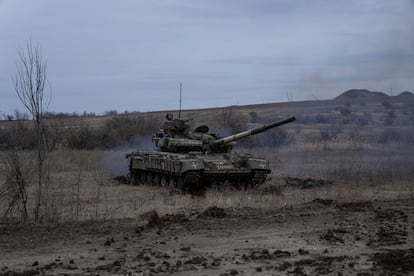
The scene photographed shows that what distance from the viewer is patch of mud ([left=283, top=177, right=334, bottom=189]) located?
17.9 metres

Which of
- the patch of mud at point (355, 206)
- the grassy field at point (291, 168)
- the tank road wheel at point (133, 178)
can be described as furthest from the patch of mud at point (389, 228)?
the tank road wheel at point (133, 178)

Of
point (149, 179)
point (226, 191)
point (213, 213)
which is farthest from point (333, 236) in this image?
point (149, 179)

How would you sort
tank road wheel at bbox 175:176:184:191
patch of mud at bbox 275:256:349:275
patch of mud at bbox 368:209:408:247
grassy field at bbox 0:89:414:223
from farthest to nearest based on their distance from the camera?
tank road wheel at bbox 175:176:184:191
grassy field at bbox 0:89:414:223
patch of mud at bbox 368:209:408:247
patch of mud at bbox 275:256:349:275

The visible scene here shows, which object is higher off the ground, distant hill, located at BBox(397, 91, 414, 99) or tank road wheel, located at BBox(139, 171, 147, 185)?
distant hill, located at BBox(397, 91, 414, 99)

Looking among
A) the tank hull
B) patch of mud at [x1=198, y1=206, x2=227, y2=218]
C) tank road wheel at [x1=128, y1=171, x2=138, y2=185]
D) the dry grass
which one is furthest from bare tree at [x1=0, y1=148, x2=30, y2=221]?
tank road wheel at [x1=128, y1=171, x2=138, y2=185]

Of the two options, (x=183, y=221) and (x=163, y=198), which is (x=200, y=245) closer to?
(x=183, y=221)

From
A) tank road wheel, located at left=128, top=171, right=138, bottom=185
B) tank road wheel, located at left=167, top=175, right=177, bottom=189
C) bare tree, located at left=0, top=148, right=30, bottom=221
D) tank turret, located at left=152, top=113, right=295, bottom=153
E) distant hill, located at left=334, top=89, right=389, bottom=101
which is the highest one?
distant hill, located at left=334, top=89, right=389, bottom=101

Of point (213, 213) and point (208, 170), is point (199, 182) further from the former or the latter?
point (213, 213)

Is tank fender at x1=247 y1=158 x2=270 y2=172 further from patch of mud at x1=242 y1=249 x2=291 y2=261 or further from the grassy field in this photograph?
patch of mud at x1=242 y1=249 x2=291 y2=261

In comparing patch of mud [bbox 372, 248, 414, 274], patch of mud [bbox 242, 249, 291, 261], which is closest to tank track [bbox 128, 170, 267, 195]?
patch of mud [bbox 242, 249, 291, 261]

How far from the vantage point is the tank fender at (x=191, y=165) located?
1678 centimetres

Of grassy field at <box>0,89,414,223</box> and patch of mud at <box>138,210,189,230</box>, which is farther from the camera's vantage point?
grassy field at <box>0,89,414,223</box>

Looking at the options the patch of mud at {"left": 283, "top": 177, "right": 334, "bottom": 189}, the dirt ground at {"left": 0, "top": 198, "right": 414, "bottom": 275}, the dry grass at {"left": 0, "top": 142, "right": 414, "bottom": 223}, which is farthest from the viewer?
the patch of mud at {"left": 283, "top": 177, "right": 334, "bottom": 189}

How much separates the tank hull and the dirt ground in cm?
470
